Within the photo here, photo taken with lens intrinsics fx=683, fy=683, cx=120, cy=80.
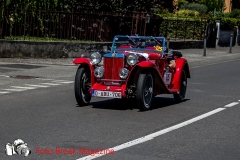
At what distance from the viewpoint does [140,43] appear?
1438cm

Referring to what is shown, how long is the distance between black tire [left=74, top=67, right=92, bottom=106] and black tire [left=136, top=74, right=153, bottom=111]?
1186 mm

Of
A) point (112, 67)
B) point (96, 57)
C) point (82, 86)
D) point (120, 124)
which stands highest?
point (96, 57)

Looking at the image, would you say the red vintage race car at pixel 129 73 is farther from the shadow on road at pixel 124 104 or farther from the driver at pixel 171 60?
the shadow on road at pixel 124 104

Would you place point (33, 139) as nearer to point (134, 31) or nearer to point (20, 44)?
point (20, 44)

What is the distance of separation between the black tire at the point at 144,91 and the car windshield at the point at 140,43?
3.99 ft

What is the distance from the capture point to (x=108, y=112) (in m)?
12.7

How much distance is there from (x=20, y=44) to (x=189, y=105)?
12.7 meters

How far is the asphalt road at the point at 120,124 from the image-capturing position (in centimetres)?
903

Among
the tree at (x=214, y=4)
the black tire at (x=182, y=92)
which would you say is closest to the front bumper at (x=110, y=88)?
the black tire at (x=182, y=92)

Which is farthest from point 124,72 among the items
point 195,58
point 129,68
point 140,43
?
point 195,58

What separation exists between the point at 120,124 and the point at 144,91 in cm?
182

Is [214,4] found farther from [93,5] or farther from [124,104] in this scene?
[124,104]

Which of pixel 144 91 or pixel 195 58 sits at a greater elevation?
pixel 144 91

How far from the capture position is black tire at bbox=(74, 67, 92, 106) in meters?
13.3
